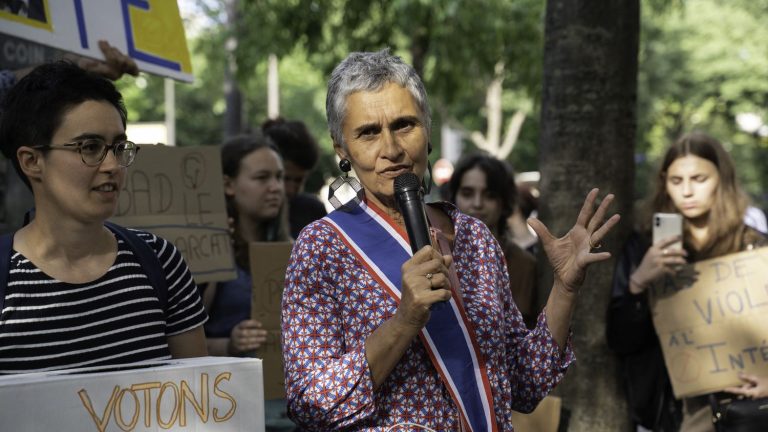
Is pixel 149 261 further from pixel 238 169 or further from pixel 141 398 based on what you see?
pixel 238 169

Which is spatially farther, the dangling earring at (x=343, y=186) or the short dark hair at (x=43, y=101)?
the dangling earring at (x=343, y=186)

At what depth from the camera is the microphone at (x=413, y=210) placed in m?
2.57

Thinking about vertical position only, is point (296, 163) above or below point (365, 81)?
below

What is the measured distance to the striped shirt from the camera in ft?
8.64

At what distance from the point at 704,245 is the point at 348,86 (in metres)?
2.60

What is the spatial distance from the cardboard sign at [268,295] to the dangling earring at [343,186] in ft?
5.97

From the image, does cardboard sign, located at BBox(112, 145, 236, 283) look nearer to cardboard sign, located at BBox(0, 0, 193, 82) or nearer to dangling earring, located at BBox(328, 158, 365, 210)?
cardboard sign, located at BBox(0, 0, 193, 82)

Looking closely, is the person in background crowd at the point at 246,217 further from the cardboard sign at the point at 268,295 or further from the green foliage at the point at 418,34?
the green foliage at the point at 418,34

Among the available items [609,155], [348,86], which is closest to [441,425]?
[348,86]

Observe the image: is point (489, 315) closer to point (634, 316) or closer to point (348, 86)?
point (348, 86)

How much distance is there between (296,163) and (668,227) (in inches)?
97.4

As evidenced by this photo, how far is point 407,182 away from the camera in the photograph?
8.84ft

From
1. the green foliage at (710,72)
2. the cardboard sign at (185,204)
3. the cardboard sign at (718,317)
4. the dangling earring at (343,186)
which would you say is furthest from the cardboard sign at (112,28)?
the green foliage at (710,72)

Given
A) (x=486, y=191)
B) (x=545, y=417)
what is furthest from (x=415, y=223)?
(x=486, y=191)
